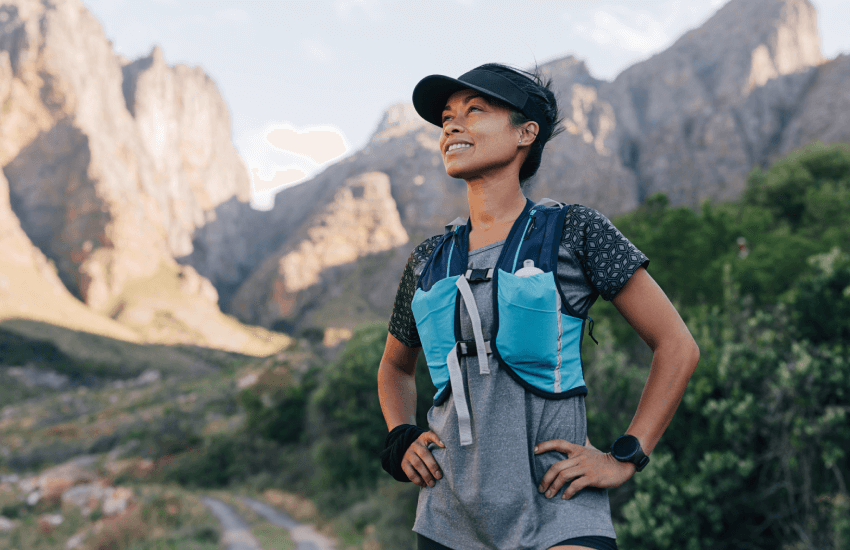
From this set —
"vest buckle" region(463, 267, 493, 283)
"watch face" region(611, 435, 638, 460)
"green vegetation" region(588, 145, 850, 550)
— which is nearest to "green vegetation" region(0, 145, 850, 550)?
"green vegetation" region(588, 145, 850, 550)

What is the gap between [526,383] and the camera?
1.66 metres

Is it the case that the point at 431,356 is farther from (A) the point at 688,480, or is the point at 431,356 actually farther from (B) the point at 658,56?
(B) the point at 658,56

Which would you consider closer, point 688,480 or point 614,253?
point 614,253

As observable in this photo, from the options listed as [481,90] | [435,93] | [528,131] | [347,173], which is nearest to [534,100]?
[528,131]

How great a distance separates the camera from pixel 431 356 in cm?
190

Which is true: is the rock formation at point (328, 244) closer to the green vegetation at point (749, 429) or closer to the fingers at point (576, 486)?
the green vegetation at point (749, 429)

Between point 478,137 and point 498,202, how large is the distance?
0.25m

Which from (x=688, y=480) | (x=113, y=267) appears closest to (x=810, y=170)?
(x=688, y=480)

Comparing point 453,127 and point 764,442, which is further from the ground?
point 453,127

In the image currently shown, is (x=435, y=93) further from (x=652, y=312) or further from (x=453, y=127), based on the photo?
(x=652, y=312)

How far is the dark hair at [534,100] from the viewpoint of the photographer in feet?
6.66

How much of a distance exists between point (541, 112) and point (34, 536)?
2378 cm

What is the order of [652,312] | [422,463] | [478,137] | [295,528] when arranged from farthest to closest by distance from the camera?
[295,528]
[478,137]
[422,463]
[652,312]

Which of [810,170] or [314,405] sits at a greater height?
[810,170]
